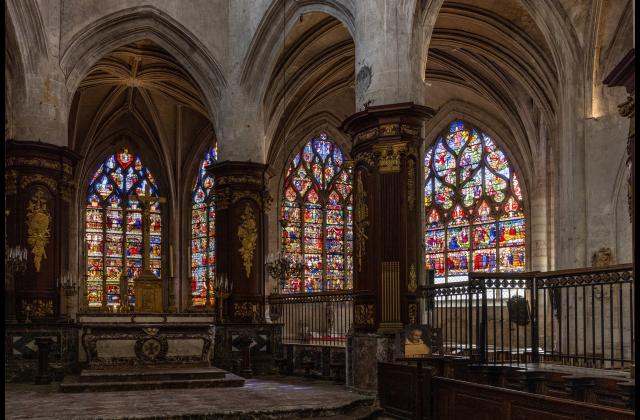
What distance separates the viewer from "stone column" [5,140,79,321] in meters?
15.7

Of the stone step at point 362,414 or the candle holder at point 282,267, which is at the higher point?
the candle holder at point 282,267

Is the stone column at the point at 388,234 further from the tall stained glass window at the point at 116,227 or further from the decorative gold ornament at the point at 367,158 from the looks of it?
the tall stained glass window at the point at 116,227

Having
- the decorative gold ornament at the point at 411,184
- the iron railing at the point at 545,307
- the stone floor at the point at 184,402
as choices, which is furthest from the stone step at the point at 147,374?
the decorative gold ornament at the point at 411,184

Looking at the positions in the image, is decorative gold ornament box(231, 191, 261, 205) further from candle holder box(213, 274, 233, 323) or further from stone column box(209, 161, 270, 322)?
candle holder box(213, 274, 233, 323)

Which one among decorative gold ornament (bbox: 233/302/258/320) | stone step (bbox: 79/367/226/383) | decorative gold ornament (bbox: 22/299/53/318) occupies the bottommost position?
stone step (bbox: 79/367/226/383)

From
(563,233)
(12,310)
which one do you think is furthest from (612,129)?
(12,310)

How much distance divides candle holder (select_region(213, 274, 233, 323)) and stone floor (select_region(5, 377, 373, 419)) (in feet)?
13.9

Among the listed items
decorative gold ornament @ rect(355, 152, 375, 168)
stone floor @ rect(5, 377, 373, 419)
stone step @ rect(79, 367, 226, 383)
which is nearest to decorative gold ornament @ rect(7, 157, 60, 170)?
stone floor @ rect(5, 377, 373, 419)

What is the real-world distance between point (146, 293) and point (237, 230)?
2.58 metres

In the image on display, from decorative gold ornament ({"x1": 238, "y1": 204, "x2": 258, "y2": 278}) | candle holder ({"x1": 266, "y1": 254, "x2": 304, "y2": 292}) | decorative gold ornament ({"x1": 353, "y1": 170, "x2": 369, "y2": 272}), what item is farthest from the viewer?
decorative gold ornament ({"x1": 238, "y1": 204, "x2": 258, "y2": 278})

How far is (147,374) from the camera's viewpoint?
43.5ft

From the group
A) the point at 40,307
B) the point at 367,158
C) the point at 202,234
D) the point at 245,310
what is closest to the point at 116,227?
the point at 202,234

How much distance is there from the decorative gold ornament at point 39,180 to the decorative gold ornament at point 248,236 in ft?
13.8

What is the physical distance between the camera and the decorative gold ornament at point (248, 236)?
1794 centimetres
